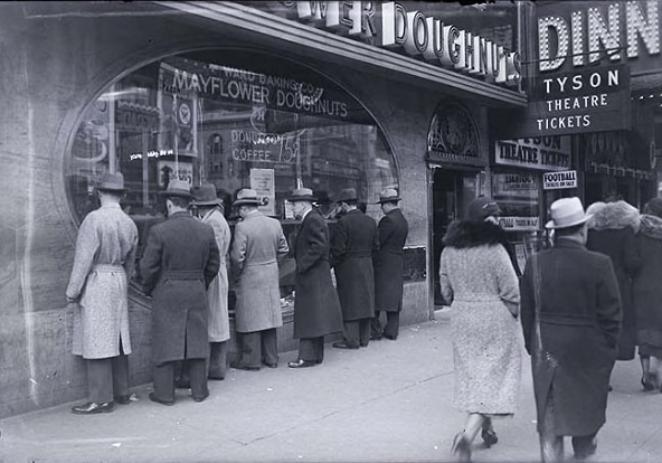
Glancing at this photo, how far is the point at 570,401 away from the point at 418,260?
6.11 m

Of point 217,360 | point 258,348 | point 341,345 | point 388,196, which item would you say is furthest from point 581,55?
point 217,360

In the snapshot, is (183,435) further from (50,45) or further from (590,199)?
(590,199)

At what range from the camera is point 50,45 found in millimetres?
5902

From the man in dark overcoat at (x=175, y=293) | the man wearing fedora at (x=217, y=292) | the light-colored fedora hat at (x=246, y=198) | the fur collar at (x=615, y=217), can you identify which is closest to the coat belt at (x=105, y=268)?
the man in dark overcoat at (x=175, y=293)

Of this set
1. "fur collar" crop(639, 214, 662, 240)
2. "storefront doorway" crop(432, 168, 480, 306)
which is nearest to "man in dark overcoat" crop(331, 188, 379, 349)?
"fur collar" crop(639, 214, 662, 240)

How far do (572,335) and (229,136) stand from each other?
4737 mm

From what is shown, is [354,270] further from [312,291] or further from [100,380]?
[100,380]

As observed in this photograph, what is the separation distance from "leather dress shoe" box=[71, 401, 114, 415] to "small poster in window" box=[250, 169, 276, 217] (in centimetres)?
320

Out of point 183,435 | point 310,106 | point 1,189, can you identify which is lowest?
point 183,435

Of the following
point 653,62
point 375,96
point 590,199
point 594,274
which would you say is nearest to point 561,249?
point 594,274

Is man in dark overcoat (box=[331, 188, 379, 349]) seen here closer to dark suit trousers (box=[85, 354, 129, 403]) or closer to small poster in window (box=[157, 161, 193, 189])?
small poster in window (box=[157, 161, 193, 189])

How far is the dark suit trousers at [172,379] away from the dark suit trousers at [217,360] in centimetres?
64

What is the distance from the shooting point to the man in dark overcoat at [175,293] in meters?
5.83

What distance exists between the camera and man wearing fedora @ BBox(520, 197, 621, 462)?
4156mm
